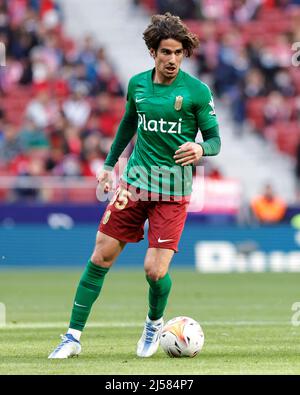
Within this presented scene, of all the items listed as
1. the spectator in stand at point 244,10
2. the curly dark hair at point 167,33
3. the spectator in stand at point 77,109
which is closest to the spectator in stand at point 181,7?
the spectator in stand at point 244,10

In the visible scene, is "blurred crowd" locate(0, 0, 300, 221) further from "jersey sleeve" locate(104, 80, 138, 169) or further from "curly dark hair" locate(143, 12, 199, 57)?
"curly dark hair" locate(143, 12, 199, 57)

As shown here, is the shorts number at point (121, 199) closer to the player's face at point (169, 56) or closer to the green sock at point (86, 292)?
the green sock at point (86, 292)

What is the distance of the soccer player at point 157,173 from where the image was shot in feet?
31.0

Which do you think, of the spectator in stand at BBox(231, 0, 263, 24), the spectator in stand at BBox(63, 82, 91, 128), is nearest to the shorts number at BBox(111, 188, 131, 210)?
the spectator in stand at BBox(63, 82, 91, 128)

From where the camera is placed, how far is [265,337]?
11.1 metres

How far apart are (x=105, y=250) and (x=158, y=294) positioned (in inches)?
23.4

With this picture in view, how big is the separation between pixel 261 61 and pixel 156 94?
59.1ft

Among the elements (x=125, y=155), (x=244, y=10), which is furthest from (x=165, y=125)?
(x=244, y=10)

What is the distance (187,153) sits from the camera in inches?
354

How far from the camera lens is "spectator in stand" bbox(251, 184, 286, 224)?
2361cm

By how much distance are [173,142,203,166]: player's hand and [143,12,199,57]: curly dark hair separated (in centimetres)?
89

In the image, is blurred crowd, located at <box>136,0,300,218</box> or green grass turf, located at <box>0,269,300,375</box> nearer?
green grass turf, located at <box>0,269,300,375</box>
